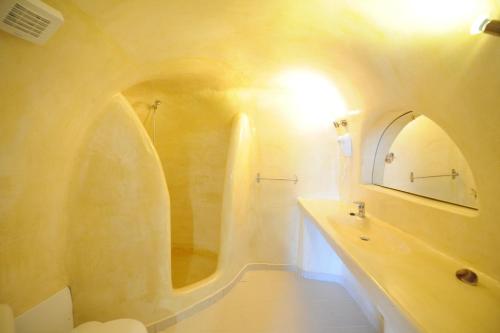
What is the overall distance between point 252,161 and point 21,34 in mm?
1771

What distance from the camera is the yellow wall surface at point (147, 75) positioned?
2.43 ft

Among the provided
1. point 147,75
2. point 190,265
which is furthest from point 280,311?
point 147,75

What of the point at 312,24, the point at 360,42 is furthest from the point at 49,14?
the point at 360,42

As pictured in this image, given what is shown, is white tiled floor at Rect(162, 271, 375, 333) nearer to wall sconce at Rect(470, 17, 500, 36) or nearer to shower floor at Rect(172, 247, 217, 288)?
shower floor at Rect(172, 247, 217, 288)

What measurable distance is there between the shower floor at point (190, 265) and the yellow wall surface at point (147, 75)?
507 mm

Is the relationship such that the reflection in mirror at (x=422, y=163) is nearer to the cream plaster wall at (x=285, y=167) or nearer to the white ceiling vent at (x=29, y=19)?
the cream plaster wall at (x=285, y=167)

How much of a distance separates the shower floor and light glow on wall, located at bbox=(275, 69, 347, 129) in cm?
183

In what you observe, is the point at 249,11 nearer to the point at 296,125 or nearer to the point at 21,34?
the point at 21,34

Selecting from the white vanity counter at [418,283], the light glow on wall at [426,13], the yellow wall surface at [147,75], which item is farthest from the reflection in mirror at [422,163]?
the light glow on wall at [426,13]

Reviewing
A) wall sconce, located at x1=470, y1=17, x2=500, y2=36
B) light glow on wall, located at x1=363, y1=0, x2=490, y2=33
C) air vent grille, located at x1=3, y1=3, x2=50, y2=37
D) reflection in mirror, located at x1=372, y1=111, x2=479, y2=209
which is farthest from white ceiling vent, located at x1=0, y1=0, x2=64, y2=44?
reflection in mirror, located at x1=372, y1=111, x2=479, y2=209

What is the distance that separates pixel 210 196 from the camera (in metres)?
2.58

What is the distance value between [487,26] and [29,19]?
1265 millimetres

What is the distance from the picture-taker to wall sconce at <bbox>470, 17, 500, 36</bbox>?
52 cm

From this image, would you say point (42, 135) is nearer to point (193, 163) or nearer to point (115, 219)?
point (115, 219)
